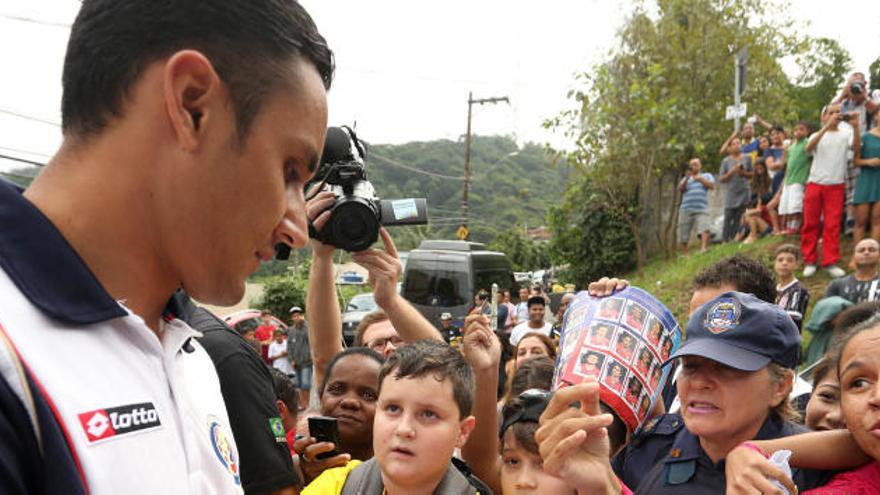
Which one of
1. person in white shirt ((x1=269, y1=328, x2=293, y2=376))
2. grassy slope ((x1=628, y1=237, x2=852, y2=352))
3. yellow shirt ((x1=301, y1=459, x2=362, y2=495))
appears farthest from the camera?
person in white shirt ((x1=269, y1=328, x2=293, y2=376))

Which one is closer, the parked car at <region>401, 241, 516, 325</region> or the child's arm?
the child's arm

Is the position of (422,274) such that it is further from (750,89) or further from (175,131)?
(175,131)

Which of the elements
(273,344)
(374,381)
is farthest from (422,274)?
(374,381)

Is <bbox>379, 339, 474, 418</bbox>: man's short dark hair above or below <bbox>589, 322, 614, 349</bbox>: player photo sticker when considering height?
below

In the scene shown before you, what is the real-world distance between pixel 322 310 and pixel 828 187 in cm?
739

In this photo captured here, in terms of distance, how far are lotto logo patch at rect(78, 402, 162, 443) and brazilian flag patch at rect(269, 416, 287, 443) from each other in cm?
93

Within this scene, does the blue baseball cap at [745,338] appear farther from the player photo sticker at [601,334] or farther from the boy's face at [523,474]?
the boy's face at [523,474]

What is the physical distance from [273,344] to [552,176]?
49897 mm

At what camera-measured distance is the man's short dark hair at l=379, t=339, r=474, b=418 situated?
2.40 metres

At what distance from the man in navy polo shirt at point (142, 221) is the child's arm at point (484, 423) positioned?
1546mm

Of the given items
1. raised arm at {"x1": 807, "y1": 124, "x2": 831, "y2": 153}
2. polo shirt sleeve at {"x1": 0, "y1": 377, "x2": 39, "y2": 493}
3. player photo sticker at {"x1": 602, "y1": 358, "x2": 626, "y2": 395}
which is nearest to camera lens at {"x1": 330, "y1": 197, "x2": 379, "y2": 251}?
player photo sticker at {"x1": 602, "y1": 358, "x2": 626, "y2": 395}

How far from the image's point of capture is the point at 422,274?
15.0 meters

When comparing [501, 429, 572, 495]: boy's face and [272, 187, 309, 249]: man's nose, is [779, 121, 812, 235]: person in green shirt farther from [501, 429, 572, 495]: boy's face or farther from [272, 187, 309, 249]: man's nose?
[272, 187, 309, 249]: man's nose

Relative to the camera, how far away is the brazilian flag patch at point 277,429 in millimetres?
1883
